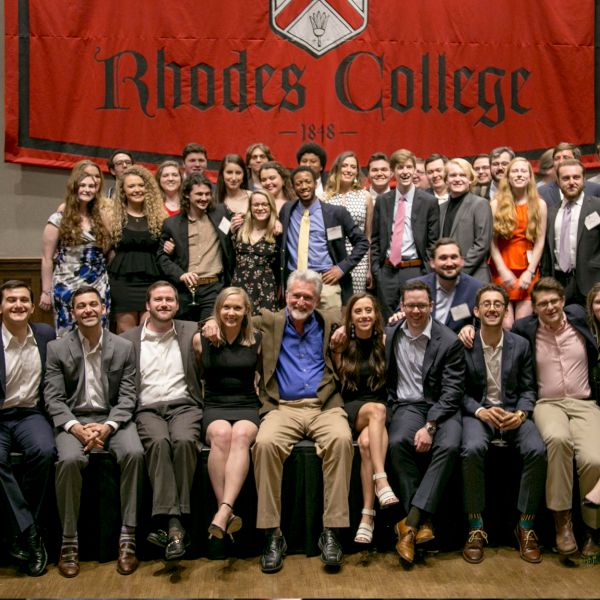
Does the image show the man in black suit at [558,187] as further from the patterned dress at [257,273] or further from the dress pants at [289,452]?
the dress pants at [289,452]

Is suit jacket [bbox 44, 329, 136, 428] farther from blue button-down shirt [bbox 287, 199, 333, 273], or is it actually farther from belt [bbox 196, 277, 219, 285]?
blue button-down shirt [bbox 287, 199, 333, 273]

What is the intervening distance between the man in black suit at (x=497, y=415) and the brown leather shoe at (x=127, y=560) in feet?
4.51

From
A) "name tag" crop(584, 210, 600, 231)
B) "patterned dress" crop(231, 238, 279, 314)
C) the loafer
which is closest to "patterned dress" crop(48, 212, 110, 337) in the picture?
"patterned dress" crop(231, 238, 279, 314)

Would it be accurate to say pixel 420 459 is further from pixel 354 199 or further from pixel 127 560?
pixel 354 199

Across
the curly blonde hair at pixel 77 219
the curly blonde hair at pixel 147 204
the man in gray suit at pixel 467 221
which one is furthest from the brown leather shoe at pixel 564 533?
the curly blonde hair at pixel 77 219

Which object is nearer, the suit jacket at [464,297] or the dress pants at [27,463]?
the dress pants at [27,463]

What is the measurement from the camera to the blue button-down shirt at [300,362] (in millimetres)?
3939

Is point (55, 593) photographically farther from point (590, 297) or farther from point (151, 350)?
point (590, 297)

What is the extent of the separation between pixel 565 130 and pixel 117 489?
4535 mm

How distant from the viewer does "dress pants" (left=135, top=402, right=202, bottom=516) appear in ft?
11.5

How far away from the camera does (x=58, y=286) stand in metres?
4.50

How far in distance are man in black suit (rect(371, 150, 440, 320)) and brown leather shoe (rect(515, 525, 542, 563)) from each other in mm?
1417

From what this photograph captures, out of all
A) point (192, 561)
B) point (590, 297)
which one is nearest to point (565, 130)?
point (590, 297)

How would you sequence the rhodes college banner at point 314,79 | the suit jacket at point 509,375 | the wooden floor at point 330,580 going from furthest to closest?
the rhodes college banner at point 314,79 < the suit jacket at point 509,375 < the wooden floor at point 330,580
